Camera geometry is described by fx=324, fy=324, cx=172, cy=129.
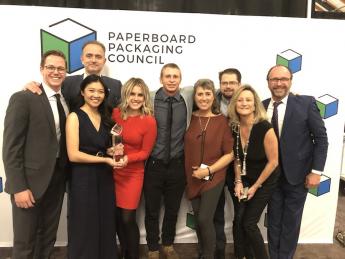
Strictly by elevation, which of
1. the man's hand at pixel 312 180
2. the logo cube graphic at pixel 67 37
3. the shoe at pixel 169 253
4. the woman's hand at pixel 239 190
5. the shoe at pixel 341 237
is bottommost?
the shoe at pixel 341 237

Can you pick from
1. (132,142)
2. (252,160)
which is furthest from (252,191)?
(132,142)

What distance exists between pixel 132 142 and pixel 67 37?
3.52ft

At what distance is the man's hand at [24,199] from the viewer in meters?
1.94

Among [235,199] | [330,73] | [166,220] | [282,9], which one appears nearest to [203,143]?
[235,199]

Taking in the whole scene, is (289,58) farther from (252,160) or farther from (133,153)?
(133,153)

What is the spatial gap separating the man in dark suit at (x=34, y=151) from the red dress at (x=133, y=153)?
39 centimetres

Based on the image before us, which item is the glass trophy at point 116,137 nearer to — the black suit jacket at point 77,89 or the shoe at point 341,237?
the black suit jacket at point 77,89

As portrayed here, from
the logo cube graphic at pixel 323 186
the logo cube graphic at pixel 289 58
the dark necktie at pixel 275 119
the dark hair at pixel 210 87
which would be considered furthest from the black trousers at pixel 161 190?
the logo cube graphic at pixel 323 186

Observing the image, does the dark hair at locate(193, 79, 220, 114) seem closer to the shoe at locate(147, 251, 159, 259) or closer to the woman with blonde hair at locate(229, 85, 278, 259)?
the woman with blonde hair at locate(229, 85, 278, 259)

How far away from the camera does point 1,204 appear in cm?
280

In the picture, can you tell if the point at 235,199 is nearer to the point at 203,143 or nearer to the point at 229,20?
the point at 203,143

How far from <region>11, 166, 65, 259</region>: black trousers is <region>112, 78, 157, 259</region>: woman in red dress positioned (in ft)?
1.32

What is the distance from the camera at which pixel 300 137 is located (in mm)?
2293

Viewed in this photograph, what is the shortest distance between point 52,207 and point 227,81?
5.08 ft
